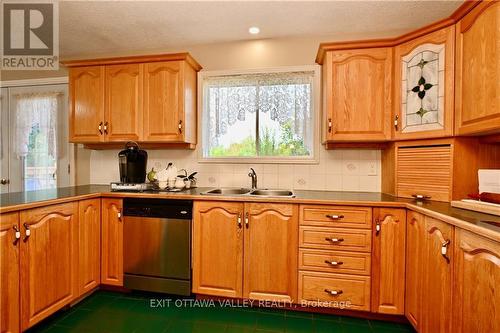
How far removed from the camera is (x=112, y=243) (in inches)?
85.6

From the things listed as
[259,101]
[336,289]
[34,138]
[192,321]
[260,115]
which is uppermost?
[259,101]

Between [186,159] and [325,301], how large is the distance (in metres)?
1.82

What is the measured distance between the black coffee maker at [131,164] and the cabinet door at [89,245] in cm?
Answer: 32

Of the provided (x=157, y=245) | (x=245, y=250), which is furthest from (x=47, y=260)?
(x=245, y=250)

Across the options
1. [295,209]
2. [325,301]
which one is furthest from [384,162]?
[325,301]

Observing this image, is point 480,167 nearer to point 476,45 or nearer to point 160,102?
point 476,45

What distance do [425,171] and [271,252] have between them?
1.28m

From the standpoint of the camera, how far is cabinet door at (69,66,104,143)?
8.24 feet

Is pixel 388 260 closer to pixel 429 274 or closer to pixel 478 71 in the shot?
pixel 429 274

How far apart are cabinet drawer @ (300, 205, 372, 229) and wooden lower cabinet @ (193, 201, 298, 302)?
3.4 inches

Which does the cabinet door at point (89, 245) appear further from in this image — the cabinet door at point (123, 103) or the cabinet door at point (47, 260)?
the cabinet door at point (123, 103)

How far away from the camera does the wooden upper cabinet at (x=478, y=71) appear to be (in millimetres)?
1351

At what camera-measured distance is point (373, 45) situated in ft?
6.77

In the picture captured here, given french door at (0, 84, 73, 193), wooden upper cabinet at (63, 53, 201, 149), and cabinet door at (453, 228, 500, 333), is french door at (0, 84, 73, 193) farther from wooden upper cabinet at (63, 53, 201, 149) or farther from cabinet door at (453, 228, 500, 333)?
cabinet door at (453, 228, 500, 333)
